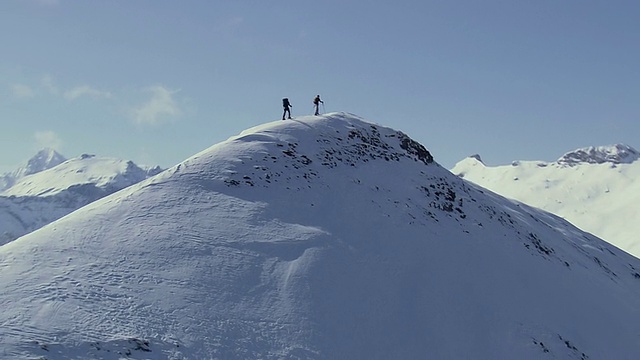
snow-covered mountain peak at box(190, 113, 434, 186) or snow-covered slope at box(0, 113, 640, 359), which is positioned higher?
snow-covered mountain peak at box(190, 113, 434, 186)

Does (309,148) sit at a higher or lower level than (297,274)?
higher

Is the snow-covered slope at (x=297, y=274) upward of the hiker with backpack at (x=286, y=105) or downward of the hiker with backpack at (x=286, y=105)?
downward

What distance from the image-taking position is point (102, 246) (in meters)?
22.2

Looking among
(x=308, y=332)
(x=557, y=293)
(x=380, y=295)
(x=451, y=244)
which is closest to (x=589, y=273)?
(x=557, y=293)

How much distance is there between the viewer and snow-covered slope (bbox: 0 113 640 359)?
725 inches

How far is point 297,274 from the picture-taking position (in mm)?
23234

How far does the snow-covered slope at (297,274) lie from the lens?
18.4 m

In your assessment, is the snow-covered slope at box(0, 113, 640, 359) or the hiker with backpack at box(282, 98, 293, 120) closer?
the snow-covered slope at box(0, 113, 640, 359)

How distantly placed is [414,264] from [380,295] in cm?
380

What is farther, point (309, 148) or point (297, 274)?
point (309, 148)

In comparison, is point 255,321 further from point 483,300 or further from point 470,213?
point 470,213

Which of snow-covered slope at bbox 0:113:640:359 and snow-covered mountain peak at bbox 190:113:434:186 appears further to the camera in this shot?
snow-covered mountain peak at bbox 190:113:434:186

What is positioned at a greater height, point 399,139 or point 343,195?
point 399,139

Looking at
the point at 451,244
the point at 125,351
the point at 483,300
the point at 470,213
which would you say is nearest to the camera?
the point at 125,351
